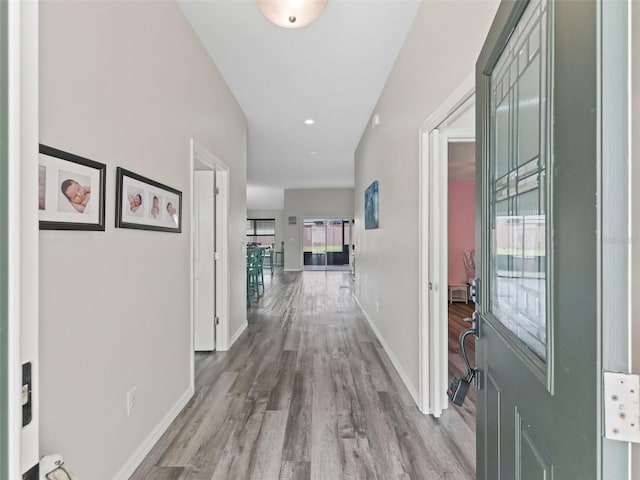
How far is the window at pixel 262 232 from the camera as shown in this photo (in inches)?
574

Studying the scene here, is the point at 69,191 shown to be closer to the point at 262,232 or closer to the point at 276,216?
the point at 276,216

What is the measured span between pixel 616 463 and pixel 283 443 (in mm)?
1772

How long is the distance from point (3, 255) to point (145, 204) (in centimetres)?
139

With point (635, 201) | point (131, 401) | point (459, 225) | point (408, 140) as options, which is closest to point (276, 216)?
point (459, 225)

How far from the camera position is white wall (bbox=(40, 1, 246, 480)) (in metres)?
1.19

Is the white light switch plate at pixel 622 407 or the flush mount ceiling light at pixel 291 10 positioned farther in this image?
the flush mount ceiling light at pixel 291 10

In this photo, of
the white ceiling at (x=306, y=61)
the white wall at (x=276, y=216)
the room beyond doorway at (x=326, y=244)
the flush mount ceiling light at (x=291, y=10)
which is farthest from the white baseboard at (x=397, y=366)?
the white wall at (x=276, y=216)

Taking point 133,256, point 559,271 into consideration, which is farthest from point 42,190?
point 559,271

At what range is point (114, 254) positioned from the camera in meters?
1.52

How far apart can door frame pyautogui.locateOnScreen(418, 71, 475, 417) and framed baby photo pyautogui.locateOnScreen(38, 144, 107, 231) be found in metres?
1.86

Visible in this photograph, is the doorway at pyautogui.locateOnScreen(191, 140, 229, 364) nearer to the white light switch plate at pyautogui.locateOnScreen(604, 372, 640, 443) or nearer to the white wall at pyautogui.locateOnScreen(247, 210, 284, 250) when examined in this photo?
the white light switch plate at pyautogui.locateOnScreen(604, 372, 640, 443)

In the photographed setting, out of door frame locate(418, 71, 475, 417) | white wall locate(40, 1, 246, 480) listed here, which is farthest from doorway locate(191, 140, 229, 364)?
door frame locate(418, 71, 475, 417)

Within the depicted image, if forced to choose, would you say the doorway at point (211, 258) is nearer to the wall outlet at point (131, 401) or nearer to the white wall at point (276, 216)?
the wall outlet at point (131, 401)

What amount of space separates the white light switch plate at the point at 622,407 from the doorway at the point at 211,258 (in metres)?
3.20
